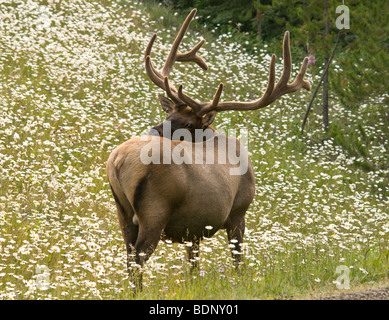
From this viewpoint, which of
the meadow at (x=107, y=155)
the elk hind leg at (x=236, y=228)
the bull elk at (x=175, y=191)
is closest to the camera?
the bull elk at (x=175, y=191)

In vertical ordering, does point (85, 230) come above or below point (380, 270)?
above

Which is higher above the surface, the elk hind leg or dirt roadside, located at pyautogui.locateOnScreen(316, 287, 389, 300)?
the elk hind leg

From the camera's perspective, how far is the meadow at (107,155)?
22.0 feet

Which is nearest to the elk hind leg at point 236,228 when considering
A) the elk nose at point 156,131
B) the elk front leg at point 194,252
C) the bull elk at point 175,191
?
the bull elk at point 175,191

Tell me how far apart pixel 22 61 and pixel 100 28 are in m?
3.92

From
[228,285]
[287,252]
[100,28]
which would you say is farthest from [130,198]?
[100,28]

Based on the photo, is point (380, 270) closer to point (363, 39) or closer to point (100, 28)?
point (363, 39)

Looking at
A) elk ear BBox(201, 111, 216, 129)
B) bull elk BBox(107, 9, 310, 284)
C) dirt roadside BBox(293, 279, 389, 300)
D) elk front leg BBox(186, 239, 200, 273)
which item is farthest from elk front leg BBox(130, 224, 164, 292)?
elk ear BBox(201, 111, 216, 129)

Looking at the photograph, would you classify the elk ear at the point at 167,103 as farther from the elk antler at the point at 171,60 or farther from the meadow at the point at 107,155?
the meadow at the point at 107,155

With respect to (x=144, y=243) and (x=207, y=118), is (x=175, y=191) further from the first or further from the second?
(x=207, y=118)

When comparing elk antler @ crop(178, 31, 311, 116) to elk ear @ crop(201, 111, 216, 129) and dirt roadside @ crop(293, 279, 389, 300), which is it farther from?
dirt roadside @ crop(293, 279, 389, 300)

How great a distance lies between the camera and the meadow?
264 inches

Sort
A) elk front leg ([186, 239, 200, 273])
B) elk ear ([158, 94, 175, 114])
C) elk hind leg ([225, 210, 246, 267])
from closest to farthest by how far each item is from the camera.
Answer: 1. elk front leg ([186, 239, 200, 273])
2. elk hind leg ([225, 210, 246, 267])
3. elk ear ([158, 94, 175, 114])

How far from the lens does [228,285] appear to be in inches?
243
